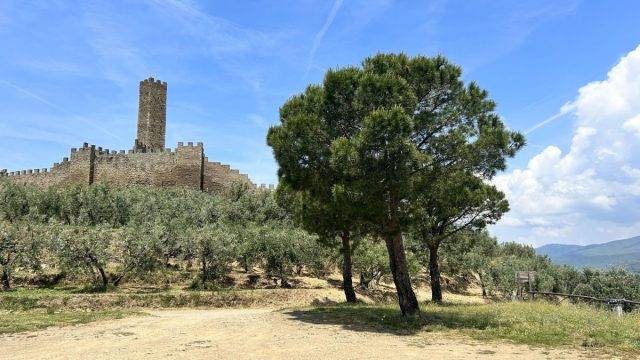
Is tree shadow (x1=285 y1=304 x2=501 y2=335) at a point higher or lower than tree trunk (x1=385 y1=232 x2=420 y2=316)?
lower

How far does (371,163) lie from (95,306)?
1543 cm

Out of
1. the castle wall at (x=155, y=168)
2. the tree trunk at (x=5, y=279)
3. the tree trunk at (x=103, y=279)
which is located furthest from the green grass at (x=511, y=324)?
the castle wall at (x=155, y=168)

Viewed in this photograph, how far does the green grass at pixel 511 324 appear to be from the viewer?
1262 cm

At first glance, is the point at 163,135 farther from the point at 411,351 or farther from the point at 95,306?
the point at 411,351

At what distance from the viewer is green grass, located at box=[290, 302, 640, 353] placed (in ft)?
41.4

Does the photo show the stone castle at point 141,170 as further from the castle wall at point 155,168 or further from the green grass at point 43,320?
the green grass at point 43,320

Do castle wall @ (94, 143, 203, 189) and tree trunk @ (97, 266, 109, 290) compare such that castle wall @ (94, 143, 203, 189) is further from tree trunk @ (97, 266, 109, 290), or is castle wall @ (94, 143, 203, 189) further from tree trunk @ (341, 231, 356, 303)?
tree trunk @ (341, 231, 356, 303)

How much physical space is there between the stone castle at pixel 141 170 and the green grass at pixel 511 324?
1712 inches

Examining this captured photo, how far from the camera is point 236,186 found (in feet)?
190

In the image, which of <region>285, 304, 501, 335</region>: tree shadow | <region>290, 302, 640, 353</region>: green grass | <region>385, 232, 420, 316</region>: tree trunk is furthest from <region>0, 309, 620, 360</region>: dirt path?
<region>385, 232, 420, 316</region>: tree trunk

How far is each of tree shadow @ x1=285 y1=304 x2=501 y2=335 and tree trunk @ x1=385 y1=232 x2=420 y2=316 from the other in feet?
1.19

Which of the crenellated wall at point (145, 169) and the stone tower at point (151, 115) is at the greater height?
the stone tower at point (151, 115)

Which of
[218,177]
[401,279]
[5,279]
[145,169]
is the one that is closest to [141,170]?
[145,169]

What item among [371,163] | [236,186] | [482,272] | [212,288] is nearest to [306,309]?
[371,163]
